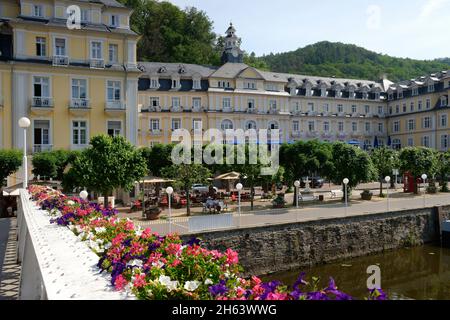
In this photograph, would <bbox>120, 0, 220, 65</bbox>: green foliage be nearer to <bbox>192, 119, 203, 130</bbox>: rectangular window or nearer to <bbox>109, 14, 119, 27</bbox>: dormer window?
<bbox>192, 119, 203, 130</bbox>: rectangular window

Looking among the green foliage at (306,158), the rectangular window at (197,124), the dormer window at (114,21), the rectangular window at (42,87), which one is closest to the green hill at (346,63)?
the rectangular window at (197,124)

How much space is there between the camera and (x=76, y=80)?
30.9 metres

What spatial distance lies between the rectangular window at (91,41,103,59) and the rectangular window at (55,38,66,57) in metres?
2.11

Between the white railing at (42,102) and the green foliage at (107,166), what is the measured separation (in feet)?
28.6

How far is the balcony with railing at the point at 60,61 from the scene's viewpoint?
30016 mm

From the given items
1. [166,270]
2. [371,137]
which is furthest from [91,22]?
[371,137]

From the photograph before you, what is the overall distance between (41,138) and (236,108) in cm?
2913

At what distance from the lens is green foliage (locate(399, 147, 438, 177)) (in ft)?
124

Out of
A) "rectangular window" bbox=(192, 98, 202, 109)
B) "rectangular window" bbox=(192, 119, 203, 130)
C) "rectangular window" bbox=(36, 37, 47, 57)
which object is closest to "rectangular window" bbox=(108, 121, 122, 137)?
"rectangular window" bbox=(36, 37, 47, 57)

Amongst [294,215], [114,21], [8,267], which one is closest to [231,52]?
[114,21]

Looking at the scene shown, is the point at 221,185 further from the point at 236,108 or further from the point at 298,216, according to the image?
the point at 298,216

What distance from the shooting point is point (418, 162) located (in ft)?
124

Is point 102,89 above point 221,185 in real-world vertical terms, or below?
above
